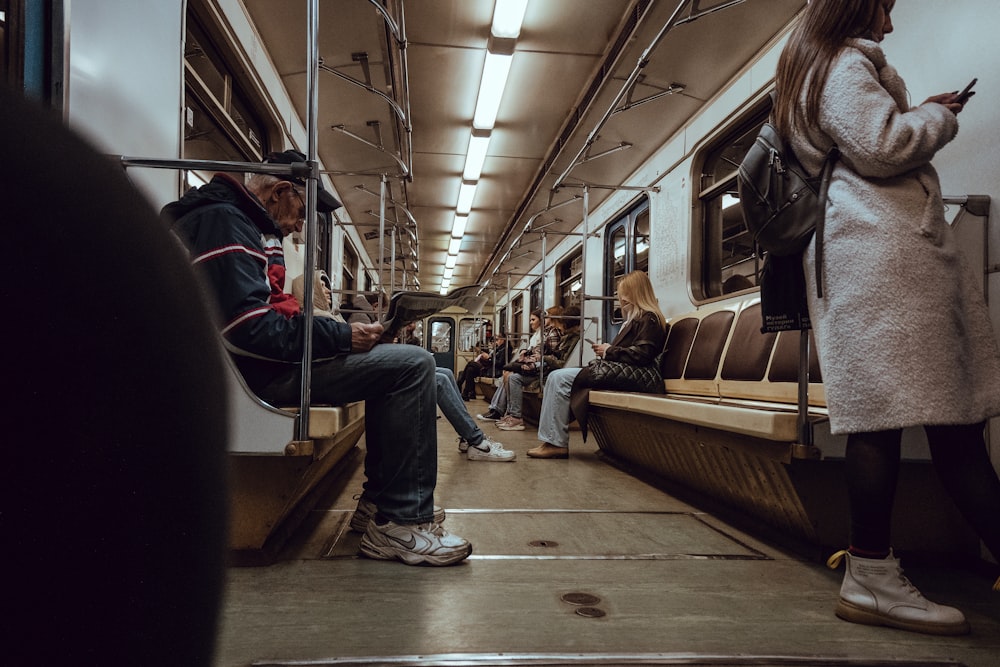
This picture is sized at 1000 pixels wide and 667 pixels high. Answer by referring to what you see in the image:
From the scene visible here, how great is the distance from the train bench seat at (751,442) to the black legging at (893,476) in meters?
0.34

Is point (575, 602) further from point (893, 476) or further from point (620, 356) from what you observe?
point (620, 356)

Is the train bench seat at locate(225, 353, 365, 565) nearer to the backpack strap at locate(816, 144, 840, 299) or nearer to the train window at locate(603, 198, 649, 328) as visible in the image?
the backpack strap at locate(816, 144, 840, 299)

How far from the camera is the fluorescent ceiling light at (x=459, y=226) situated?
9.62 metres

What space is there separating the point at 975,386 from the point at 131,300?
167 cm

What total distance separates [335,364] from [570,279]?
27.7ft

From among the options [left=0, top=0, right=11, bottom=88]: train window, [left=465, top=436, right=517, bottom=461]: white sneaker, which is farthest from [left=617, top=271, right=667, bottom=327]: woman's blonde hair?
[left=0, top=0, right=11, bottom=88]: train window

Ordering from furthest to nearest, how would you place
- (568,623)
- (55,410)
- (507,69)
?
(507,69) < (568,623) < (55,410)

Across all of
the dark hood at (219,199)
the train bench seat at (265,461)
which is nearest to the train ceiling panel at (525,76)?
the dark hood at (219,199)

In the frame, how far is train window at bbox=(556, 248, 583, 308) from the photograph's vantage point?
31.2ft

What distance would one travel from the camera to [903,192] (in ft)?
4.55

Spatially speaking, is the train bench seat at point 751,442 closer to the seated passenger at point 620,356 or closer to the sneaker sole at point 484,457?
the seated passenger at point 620,356

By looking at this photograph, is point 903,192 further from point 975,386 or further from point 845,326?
point 975,386

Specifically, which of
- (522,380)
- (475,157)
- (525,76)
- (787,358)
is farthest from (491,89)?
(787,358)

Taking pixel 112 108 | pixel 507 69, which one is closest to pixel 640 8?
pixel 507 69
